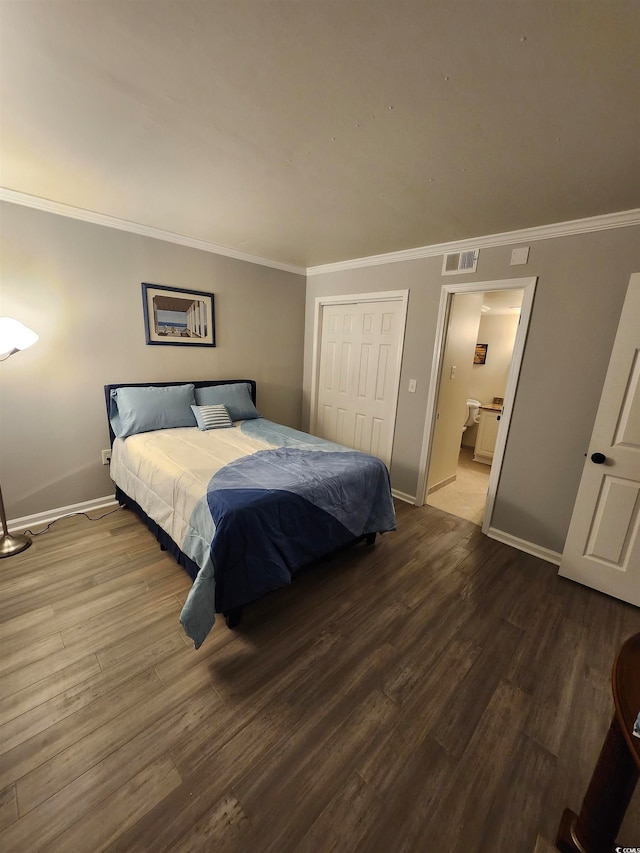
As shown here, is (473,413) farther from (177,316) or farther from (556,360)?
(177,316)

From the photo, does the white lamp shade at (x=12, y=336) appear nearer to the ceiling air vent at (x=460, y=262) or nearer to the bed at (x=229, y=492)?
the bed at (x=229, y=492)

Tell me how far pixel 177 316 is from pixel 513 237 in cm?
290

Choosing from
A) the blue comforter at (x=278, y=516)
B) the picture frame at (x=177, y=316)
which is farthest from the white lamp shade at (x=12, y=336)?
the blue comforter at (x=278, y=516)

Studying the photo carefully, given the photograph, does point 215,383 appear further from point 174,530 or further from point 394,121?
point 394,121

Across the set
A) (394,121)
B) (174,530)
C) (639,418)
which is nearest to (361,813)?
(174,530)

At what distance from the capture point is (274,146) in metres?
1.64

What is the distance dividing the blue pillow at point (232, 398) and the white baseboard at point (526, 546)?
249cm

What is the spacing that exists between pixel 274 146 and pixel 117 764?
2656 millimetres

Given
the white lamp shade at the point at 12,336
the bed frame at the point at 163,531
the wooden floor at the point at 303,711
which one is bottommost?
the wooden floor at the point at 303,711

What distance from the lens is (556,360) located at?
2443mm

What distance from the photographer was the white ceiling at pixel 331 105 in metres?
1.01

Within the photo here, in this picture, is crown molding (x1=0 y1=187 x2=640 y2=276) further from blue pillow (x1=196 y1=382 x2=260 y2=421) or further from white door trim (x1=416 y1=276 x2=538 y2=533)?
blue pillow (x1=196 y1=382 x2=260 y2=421)

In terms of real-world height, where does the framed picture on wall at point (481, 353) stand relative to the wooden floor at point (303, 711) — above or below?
above

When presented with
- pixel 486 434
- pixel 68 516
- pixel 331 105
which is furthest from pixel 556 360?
pixel 68 516
